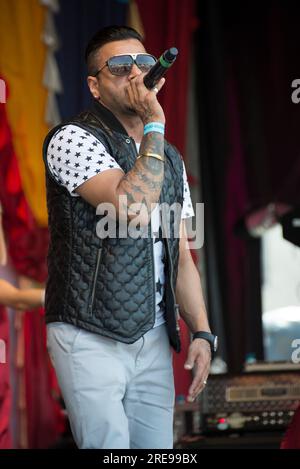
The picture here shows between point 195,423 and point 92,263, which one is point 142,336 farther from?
point 195,423

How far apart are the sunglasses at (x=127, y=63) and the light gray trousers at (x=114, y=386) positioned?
648 mm

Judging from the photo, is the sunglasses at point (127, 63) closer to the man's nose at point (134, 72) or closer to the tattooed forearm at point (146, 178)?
the man's nose at point (134, 72)

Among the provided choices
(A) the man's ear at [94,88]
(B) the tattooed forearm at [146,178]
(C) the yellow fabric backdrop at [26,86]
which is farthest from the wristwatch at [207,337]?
(C) the yellow fabric backdrop at [26,86]

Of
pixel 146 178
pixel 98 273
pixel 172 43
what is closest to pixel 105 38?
pixel 146 178

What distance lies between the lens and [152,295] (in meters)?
2.34

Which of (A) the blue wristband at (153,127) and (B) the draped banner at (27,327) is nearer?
(A) the blue wristband at (153,127)

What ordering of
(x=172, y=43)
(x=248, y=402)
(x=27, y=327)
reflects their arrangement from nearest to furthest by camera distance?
1. (x=248, y=402)
2. (x=27, y=327)
3. (x=172, y=43)

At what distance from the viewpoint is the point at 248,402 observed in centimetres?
409

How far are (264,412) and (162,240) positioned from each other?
1.87 m

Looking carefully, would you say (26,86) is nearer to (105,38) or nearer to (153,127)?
(105,38)

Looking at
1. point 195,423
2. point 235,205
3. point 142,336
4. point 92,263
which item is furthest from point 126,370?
point 235,205

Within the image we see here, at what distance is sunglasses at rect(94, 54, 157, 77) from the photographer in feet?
7.90

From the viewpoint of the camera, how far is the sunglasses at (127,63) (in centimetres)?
241

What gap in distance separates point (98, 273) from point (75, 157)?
0.28 meters
